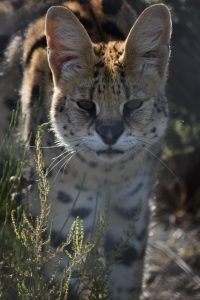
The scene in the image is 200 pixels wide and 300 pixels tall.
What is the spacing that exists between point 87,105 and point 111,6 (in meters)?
0.81

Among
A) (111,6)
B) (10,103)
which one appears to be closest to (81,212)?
(10,103)

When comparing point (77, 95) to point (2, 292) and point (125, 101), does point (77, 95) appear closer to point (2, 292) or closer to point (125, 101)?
point (125, 101)

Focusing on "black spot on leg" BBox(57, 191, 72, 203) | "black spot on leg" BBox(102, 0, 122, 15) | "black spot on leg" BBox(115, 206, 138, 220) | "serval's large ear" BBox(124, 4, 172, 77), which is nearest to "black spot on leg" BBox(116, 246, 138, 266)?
"black spot on leg" BBox(115, 206, 138, 220)

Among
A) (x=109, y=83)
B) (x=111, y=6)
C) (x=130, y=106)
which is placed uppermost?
(x=111, y=6)

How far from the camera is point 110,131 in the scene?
3.83m

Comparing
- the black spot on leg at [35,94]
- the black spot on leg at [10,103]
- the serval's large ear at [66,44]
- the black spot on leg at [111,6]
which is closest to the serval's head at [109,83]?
the serval's large ear at [66,44]

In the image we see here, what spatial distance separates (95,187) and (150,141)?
1.25ft

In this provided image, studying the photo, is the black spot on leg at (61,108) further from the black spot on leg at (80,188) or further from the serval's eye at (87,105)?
the black spot on leg at (80,188)

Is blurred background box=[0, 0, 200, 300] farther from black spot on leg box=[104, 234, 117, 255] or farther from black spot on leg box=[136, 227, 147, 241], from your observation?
black spot on leg box=[104, 234, 117, 255]

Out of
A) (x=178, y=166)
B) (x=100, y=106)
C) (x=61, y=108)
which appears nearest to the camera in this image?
(x=100, y=106)

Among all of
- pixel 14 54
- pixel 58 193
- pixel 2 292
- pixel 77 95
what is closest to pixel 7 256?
pixel 2 292

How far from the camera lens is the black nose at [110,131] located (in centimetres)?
383

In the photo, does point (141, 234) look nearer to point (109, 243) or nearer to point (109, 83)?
point (109, 243)

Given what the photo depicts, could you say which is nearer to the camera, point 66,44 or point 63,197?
point 66,44
